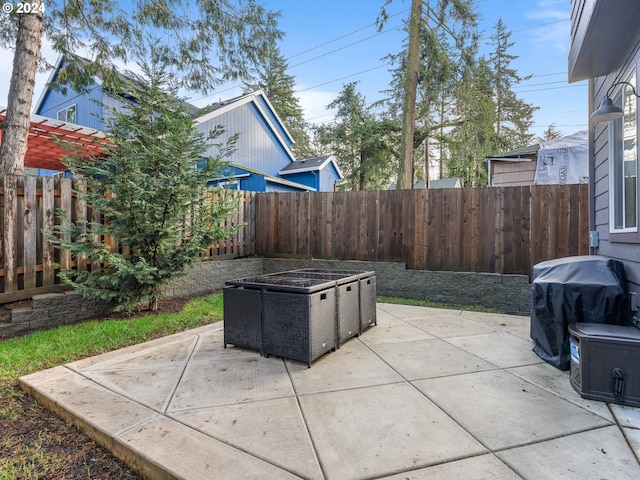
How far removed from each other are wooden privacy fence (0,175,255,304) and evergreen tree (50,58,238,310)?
14 centimetres

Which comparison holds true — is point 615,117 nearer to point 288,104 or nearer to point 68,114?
point 68,114

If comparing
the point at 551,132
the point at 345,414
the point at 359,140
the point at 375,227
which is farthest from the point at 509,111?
the point at 345,414

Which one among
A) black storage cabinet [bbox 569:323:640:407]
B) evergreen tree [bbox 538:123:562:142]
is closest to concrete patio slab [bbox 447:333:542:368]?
black storage cabinet [bbox 569:323:640:407]

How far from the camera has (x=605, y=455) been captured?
164cm

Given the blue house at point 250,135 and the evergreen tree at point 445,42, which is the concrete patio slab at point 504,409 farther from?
the blue house at point 250,135

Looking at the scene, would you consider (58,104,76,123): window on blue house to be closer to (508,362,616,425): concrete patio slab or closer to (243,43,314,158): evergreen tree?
(243,43,314,158): evergreen tree

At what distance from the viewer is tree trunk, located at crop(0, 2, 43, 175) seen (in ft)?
13.5

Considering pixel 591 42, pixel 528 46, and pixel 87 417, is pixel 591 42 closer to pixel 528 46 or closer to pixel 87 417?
pixel 87 417

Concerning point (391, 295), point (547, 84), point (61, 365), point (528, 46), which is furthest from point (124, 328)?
point (547, 84)

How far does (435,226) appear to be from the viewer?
5.47 metres

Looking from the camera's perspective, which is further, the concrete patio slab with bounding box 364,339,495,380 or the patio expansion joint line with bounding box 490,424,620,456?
the concrete patio slab with bounding box 364,339,495,380

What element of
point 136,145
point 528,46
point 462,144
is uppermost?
point 528,46

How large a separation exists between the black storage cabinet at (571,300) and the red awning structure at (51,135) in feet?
20.6

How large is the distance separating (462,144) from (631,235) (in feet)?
27.7
